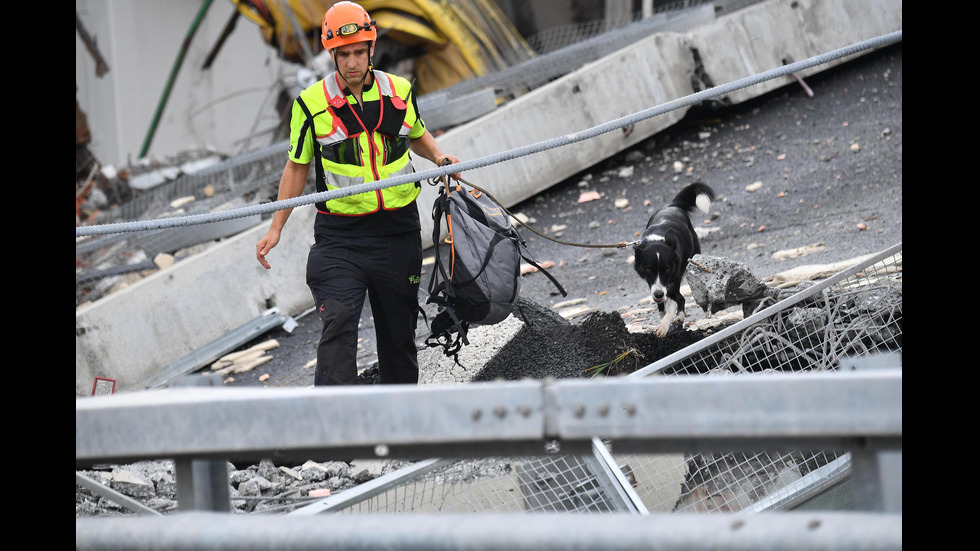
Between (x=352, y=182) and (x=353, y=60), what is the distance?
55 centimetres

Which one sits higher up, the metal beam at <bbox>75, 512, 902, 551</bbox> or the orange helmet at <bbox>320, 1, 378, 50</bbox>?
the orange helmet at <bbox>320, 1, 378, 50</bbox>

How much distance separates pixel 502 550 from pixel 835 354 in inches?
134

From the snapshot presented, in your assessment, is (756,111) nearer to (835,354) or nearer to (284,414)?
(835,354)

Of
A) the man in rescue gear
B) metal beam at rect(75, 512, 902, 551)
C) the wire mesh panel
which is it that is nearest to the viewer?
metal beam at rect(75, 512, 902, 551)

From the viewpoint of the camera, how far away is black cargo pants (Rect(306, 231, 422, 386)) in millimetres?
4234

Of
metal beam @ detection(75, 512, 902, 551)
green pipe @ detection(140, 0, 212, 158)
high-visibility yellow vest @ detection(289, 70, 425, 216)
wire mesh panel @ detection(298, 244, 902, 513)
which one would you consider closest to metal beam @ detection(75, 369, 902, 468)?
metal beam @ detection(75, 512, 902, 551)

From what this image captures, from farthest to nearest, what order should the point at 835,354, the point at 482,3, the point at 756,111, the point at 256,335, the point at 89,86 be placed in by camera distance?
1. the point at 89,86
2. the point at 482,3
3. the point at 756,111
4. the point at 256,335
5. the point at 835,354

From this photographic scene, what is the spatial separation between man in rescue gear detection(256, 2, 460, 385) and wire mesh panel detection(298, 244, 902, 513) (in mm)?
813

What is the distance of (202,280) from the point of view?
7.79 metres

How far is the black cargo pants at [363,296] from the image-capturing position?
13.9 ft

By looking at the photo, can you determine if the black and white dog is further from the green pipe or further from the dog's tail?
the green pipe
